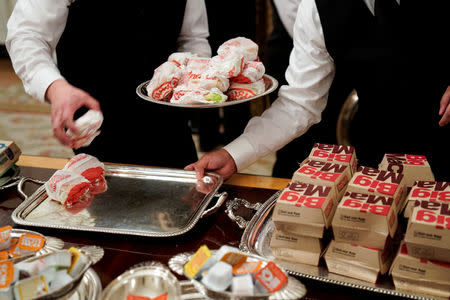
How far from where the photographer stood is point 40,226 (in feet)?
4.67

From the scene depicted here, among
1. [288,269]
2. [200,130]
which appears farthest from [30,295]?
[200,130]

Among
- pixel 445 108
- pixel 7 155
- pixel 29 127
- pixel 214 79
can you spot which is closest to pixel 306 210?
pixel 214 79

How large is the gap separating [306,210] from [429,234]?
27 centimetres

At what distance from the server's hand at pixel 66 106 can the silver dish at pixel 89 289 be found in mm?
443

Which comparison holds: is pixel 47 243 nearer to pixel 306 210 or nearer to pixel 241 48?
pixel 306 210

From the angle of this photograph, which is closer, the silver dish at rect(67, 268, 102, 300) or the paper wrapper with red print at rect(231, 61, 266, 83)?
the silver dish at rect(67, 268, 102, 300)

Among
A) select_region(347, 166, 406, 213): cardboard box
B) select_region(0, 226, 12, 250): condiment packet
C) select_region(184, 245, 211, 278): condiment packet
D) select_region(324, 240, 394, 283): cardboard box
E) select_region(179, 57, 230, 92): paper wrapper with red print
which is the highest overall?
select_region(179, 57, 230, 92): paper wrapper with red print

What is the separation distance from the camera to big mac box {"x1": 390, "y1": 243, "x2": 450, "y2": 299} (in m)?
1.09

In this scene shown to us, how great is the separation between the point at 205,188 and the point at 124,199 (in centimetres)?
26

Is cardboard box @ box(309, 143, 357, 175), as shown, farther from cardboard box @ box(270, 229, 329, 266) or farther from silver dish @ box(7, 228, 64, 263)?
silver dish @ box(7, 228, 64, 263)

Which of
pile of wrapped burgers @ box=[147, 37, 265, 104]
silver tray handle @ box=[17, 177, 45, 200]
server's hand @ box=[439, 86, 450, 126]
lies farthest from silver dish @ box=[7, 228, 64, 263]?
server's hand @ box=[439, 86, 450, 126]

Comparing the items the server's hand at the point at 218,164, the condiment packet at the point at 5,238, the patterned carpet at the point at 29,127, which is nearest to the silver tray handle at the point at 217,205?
the server's hand at the point at 218,164

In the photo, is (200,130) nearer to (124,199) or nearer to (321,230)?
(124,199)

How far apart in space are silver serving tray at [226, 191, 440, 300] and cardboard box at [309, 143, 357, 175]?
0.21 metres
